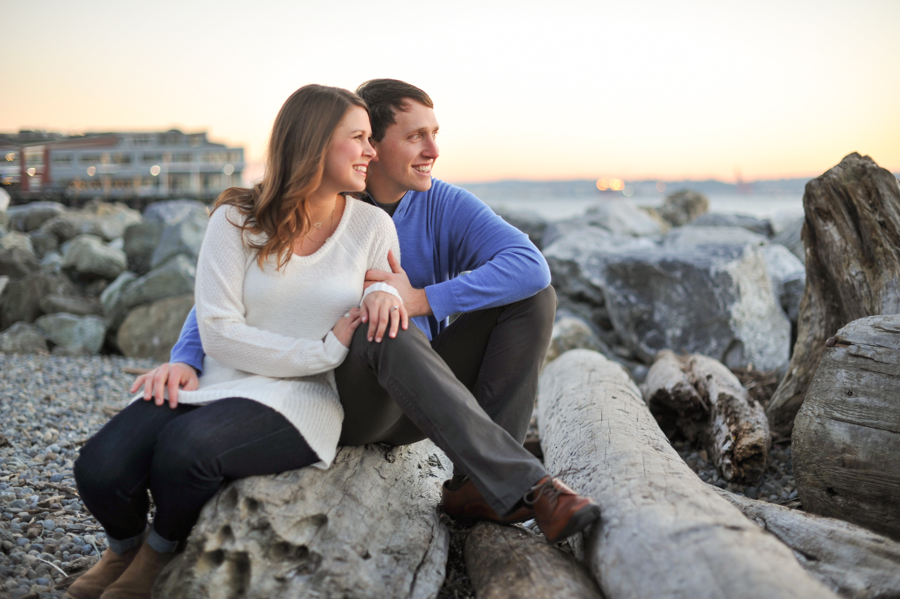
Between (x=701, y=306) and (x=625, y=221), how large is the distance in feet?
25.2

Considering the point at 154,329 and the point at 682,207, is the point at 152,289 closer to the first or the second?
the point at 154,329

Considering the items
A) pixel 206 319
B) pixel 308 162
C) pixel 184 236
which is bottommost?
pixel 184 236

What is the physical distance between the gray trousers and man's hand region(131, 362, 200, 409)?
0.52 meters

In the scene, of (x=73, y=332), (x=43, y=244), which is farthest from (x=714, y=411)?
(x=43, y=244)

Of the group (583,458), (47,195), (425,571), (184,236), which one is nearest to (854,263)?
(583,458)

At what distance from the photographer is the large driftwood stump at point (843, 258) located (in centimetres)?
343

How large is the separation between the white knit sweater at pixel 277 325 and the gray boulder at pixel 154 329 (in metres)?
5.59

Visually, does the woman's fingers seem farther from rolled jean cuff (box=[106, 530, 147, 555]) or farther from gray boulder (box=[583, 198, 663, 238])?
gray boulder (box=[583, 198, 663, 238])

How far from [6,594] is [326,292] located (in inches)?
58.7

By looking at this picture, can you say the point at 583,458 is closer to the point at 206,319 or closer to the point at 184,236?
the point at 206,319

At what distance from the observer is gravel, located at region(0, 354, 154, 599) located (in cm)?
250

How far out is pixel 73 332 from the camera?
7.79 meters

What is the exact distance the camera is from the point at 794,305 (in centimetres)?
645

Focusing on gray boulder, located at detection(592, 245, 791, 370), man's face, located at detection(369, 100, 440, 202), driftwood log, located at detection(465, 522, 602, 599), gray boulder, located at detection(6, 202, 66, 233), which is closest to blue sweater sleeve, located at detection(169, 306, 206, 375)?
man's face, located at detection(369, 100, 440, 202)
